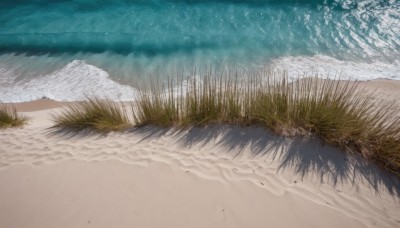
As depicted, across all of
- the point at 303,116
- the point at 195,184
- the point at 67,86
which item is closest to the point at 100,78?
the point at 67,86

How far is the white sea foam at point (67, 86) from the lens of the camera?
251 inches

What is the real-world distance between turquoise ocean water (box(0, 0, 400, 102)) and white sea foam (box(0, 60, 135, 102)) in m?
0.03

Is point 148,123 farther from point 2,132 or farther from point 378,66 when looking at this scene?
point 378,66

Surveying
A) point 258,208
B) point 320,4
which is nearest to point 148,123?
point 258,208

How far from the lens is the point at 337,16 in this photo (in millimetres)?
8961

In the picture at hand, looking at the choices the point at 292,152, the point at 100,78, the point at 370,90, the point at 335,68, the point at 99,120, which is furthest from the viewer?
the point at 100,78

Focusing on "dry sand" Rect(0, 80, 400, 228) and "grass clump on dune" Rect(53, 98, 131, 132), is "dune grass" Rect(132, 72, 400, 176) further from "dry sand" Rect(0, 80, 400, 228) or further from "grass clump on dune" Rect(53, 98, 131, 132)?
"grass clump on dune" Rect(53, 98, 131, 132)

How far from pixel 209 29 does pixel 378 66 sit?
17.9 ft

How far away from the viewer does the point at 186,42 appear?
8500 mm

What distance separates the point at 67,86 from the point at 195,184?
5.29 metres

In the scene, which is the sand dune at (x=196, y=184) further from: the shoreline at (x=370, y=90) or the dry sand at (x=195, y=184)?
the shoreline at (x=370, y=90)

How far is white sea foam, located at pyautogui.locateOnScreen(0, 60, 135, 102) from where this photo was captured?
6.38 meters

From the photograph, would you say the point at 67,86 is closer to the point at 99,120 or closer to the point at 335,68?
the point at 99,120

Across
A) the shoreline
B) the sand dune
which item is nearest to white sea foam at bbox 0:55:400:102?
the shoreline
